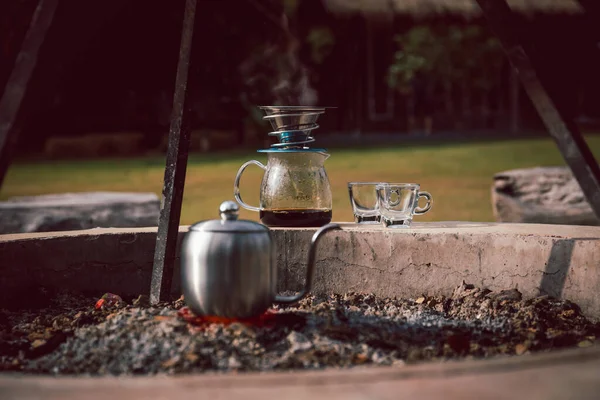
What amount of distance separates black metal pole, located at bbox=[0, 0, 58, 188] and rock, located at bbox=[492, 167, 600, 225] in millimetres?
4352

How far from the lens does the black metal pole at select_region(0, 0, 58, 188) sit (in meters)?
2.46

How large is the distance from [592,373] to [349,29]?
63.5 ft

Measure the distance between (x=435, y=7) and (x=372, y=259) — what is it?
1362 centimetres

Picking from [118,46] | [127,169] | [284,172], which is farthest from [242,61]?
[284,172]

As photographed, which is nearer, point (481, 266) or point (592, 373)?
point (592, 373)

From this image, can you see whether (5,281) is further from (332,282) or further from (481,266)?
(481,266)

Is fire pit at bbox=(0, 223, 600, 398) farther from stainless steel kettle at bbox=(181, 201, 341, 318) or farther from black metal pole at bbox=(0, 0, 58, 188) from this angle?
black metal pole at bbox=(0, 0, 58, 188)

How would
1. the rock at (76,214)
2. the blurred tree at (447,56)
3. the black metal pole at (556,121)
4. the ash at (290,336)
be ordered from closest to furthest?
the ash at (290,336) < the black metal pole at (556,121) < the rock at (76,214) < the blurred tree at (447,56)

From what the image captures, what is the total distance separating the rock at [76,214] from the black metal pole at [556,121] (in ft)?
9.14

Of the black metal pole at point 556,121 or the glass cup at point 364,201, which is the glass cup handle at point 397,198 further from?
the black metal pole at point 556,121

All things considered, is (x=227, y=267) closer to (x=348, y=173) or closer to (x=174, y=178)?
(x=174, y=178)

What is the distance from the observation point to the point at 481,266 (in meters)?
3.24

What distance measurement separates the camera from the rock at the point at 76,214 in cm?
485

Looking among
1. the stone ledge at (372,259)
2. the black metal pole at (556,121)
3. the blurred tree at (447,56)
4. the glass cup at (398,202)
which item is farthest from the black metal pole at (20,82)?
the blurred tree at (447,56)
